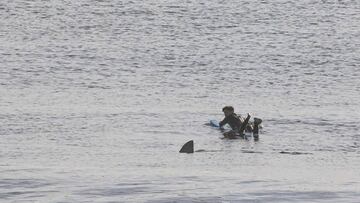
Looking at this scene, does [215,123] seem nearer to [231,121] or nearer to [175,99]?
[231,121]

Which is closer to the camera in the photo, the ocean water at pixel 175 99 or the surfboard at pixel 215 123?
the ocean water at pixel 175 99

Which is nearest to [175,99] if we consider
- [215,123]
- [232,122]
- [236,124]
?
[215,123]

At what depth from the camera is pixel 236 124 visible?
128ft

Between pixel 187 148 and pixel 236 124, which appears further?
pixel 236 124

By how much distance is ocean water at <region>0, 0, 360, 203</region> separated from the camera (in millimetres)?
23406

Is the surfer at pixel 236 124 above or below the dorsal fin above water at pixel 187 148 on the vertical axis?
above

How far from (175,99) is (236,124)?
957 cm

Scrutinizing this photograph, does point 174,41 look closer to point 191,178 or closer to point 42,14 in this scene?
point 42,14

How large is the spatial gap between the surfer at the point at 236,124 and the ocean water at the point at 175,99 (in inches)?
20.6

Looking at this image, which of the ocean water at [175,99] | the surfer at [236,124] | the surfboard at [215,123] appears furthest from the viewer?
the surfboard at [215,123]

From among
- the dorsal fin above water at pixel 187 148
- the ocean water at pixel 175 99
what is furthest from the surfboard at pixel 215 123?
the dorsal fin above water at pixel 187 148

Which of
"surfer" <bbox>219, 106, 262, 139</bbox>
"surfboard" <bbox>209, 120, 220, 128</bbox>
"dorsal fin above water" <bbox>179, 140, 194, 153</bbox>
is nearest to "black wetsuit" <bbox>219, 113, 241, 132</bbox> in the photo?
"surfer" <bbox>219, 106, 262, 139</bbox>

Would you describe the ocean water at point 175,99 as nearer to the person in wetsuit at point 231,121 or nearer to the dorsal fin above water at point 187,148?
the dorsal fin above water at point 187,148

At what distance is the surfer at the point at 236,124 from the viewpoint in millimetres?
37731
